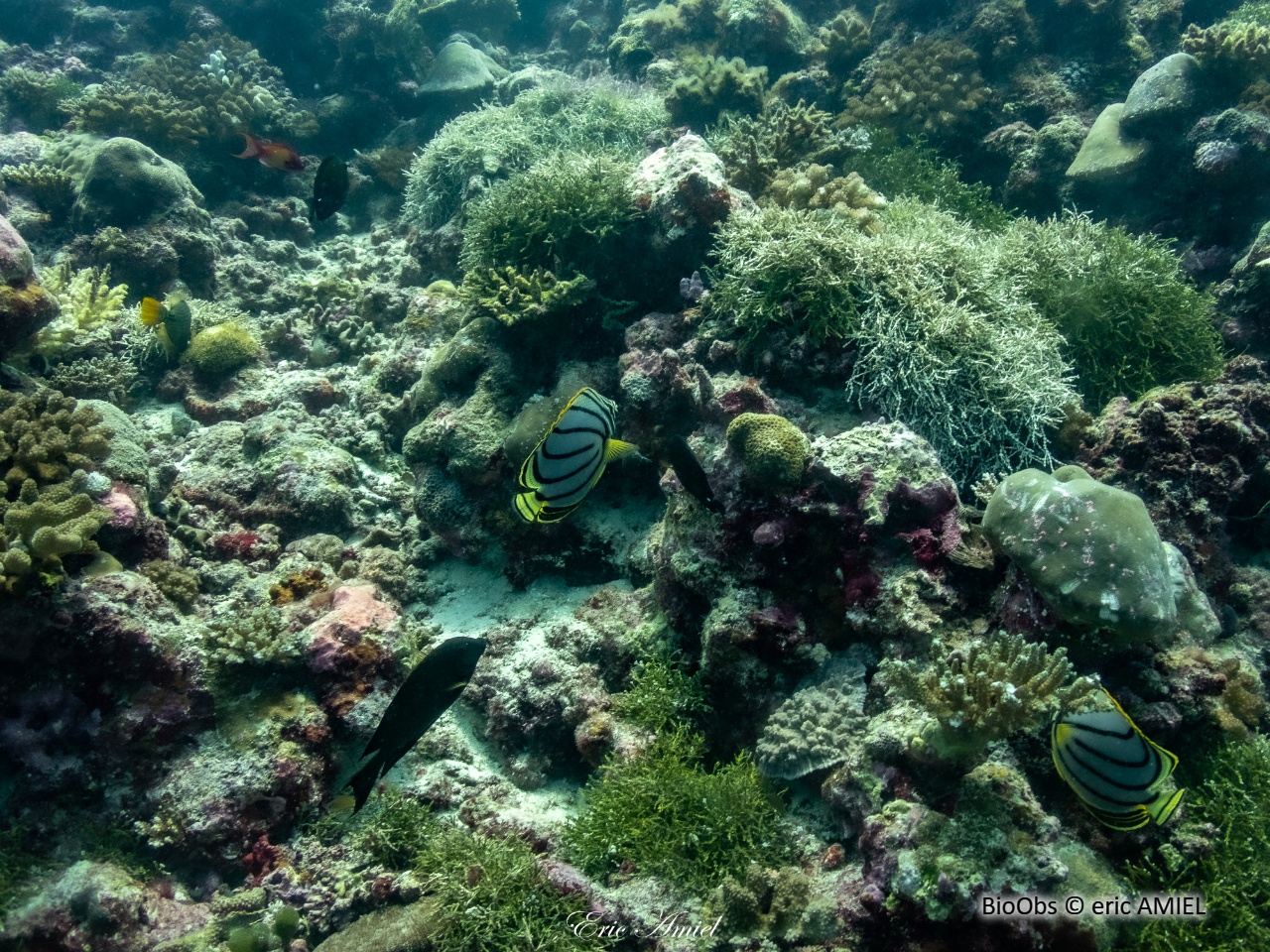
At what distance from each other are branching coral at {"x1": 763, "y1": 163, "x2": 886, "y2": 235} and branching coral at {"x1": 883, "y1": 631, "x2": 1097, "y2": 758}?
3.84 metres

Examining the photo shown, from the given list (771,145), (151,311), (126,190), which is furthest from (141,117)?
(771,145)

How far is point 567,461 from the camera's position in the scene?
6.98 feet

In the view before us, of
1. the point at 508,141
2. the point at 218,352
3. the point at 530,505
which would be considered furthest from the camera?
the point at 508,141

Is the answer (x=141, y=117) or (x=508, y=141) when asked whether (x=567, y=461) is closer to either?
(x=508, y=141)

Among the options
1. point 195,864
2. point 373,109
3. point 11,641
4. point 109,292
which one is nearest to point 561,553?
point 195,864

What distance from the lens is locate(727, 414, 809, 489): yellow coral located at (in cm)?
385

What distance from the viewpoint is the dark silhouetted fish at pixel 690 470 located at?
12.1 ft

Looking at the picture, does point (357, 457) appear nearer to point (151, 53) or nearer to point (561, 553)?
point (561, 553)

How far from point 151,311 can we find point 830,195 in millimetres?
6928

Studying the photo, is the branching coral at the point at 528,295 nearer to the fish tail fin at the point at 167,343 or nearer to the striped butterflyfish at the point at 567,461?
the fish tail fin at the point at 167,343

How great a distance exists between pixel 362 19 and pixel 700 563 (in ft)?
51.2

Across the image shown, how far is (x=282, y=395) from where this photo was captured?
738cm

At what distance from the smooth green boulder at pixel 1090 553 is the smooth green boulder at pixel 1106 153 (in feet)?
22.0

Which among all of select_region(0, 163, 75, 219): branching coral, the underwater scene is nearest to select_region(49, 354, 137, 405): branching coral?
the underwater scene
